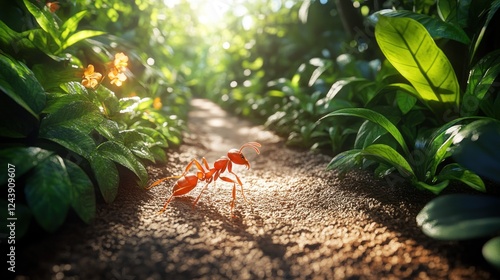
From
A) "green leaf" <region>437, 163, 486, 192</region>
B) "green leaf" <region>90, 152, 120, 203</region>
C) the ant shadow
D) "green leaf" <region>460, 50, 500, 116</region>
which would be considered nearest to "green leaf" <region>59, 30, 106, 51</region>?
"green leaf" <region>90, 152, 120, 203</region>

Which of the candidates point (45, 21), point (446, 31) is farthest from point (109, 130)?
point (446, 31)

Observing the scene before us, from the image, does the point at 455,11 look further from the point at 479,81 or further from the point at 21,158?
the point at 21,158

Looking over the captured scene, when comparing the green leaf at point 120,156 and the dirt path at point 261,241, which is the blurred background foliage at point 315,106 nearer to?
the green leaf at point 120,156

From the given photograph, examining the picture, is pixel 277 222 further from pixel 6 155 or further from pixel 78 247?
pixel 6 155

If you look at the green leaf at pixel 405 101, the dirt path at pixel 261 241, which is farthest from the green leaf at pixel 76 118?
the green leaf at pixel 405 101

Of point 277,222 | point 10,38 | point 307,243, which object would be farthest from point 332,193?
point 10,38

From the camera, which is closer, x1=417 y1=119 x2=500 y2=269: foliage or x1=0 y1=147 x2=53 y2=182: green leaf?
x1=417 y1=119 x2=500 y2=269: foliage

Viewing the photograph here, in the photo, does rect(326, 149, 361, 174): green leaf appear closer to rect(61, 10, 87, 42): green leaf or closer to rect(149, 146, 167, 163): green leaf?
rect(149, 146, 167, 163): green leaf
